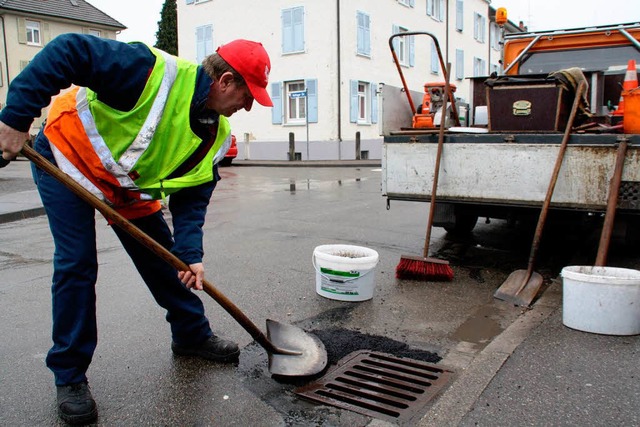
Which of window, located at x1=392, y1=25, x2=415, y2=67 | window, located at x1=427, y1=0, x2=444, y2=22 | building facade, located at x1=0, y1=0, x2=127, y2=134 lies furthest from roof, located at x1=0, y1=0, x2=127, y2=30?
window, located at x1=392, y1=25, x2=415, y2=67

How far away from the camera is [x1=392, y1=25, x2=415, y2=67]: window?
2551 cm

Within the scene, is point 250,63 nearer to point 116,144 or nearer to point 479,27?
point 116,144

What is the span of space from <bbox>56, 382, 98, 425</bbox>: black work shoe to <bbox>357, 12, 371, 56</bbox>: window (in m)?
21.9

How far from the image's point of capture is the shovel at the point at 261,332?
2406mm

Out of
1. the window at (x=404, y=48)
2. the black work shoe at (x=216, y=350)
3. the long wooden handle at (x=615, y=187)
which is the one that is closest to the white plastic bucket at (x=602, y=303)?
the long wooden handle at (x=615, y=187)

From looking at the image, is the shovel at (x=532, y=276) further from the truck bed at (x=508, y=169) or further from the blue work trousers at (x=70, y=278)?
the blue work trousers at (x=70, y=278)

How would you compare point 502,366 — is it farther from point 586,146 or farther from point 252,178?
point 252,178

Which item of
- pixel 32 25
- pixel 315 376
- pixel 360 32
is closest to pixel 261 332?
pixel 315 376

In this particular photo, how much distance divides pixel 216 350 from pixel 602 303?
7.05ft

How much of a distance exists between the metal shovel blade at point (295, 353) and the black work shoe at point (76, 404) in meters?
0.81

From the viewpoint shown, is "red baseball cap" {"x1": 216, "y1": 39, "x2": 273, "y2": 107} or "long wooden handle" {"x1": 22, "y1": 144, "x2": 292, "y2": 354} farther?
"red baseball cap" {"x1": 216, "y1": 39, "x2": 273, "y2": 107}

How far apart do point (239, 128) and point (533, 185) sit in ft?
69.3

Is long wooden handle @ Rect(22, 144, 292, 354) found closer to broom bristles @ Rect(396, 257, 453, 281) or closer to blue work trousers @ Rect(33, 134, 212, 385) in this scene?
blue work trousers @ Rect(33, 134, 212, 385)

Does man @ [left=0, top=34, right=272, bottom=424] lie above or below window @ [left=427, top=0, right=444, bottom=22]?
below
